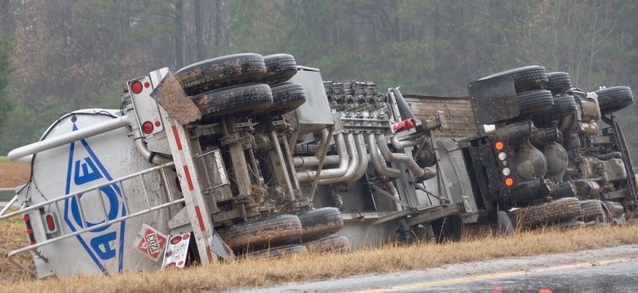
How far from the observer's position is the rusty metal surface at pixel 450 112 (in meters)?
16.9

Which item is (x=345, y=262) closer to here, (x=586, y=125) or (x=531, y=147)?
(x=531, y=147)

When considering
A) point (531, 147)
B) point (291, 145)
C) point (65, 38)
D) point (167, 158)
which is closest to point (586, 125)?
point (531, 147)

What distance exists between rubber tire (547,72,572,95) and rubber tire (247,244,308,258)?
6761 millimetres

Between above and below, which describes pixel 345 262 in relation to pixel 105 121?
below

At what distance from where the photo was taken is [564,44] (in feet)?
165

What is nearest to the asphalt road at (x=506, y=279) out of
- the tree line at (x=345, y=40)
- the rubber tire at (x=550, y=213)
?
the rubber tire at (x=550, y=213)

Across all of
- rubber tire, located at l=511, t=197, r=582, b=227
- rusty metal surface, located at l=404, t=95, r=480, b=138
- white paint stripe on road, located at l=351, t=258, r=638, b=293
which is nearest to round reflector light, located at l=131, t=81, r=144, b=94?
white paint stripe on road, located at l=351, t=258, r=638, b=293

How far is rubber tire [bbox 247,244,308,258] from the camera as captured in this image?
38.5 ft

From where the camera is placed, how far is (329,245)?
41.7 ft

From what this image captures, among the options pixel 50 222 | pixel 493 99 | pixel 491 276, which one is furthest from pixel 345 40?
pixel 491 276

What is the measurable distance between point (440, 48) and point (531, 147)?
3313cm

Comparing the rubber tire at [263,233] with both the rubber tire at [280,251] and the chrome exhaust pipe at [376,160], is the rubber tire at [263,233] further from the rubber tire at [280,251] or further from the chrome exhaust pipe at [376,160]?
the chrome exhaust pipe at [376,160]

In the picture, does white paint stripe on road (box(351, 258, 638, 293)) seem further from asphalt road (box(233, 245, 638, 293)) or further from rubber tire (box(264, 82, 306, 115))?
rubber tire (box(264, 82, 306, 115))

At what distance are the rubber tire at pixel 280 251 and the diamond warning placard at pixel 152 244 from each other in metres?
0.86
